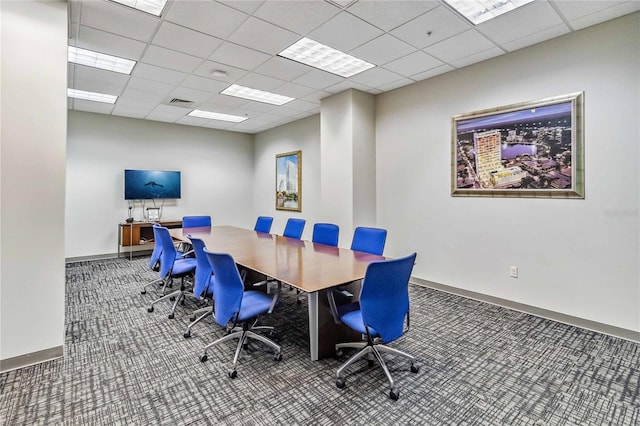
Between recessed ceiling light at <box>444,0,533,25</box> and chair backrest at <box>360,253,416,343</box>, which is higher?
recessed ceiling light at <box>444,0,533,25</box>

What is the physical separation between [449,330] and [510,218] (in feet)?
4.99

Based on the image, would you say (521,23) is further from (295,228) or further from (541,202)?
(295,228)

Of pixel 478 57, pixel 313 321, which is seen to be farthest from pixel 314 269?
pixel 478 57

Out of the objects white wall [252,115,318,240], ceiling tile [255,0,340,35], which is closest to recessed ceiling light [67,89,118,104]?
white wall [252,115,318,240]

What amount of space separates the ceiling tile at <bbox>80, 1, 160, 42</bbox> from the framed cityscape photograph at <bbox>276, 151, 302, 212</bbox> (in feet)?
12.9

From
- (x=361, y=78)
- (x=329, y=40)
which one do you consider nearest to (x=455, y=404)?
(x=329, y=40)

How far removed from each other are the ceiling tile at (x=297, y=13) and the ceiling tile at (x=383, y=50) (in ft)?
2.18

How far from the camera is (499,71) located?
3.61 metres

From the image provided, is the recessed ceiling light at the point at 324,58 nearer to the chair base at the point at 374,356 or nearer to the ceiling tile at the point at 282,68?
the ceiling tile at the point at 282,68

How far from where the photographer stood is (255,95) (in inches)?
201

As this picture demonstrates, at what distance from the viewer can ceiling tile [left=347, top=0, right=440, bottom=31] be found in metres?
2.62

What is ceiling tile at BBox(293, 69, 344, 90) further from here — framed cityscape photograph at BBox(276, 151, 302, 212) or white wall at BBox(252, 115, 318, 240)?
framed cityscape photograph at BBox(276, 151, 302, 212)

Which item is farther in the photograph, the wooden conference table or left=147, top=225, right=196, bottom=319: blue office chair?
left=147, top=225, right=196, bottom=319: blue office chair

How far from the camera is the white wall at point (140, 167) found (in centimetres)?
596
